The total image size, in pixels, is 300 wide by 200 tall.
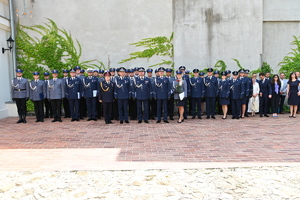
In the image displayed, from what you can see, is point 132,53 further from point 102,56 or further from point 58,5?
point 58,5

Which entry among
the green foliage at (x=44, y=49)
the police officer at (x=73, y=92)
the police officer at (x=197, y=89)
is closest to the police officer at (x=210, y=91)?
the police officer at (x=197, y=89)

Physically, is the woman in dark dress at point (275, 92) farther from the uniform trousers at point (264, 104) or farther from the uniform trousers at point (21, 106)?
the uniform trousers at point (21, 106)

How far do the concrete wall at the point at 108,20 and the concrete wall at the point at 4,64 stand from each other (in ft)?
2.79

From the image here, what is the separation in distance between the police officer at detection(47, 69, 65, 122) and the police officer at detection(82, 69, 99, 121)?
2.76 feet

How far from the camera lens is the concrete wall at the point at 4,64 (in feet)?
39.3

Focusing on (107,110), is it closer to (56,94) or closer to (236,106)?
(56,94)

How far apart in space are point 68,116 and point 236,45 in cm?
823

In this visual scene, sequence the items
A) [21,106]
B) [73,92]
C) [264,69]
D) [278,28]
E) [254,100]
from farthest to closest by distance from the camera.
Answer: [278,28] < [264,69] < [254,100] < [73,92] < [21,106]

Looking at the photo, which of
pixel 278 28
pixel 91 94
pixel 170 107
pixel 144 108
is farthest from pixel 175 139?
pixel 278 28

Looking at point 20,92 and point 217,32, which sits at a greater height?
point 217,32

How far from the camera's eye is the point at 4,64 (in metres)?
12.3

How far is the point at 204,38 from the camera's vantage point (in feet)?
43.1

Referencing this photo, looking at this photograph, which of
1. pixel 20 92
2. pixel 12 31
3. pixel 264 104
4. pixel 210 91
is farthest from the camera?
pixel 12 31

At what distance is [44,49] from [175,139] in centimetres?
865
